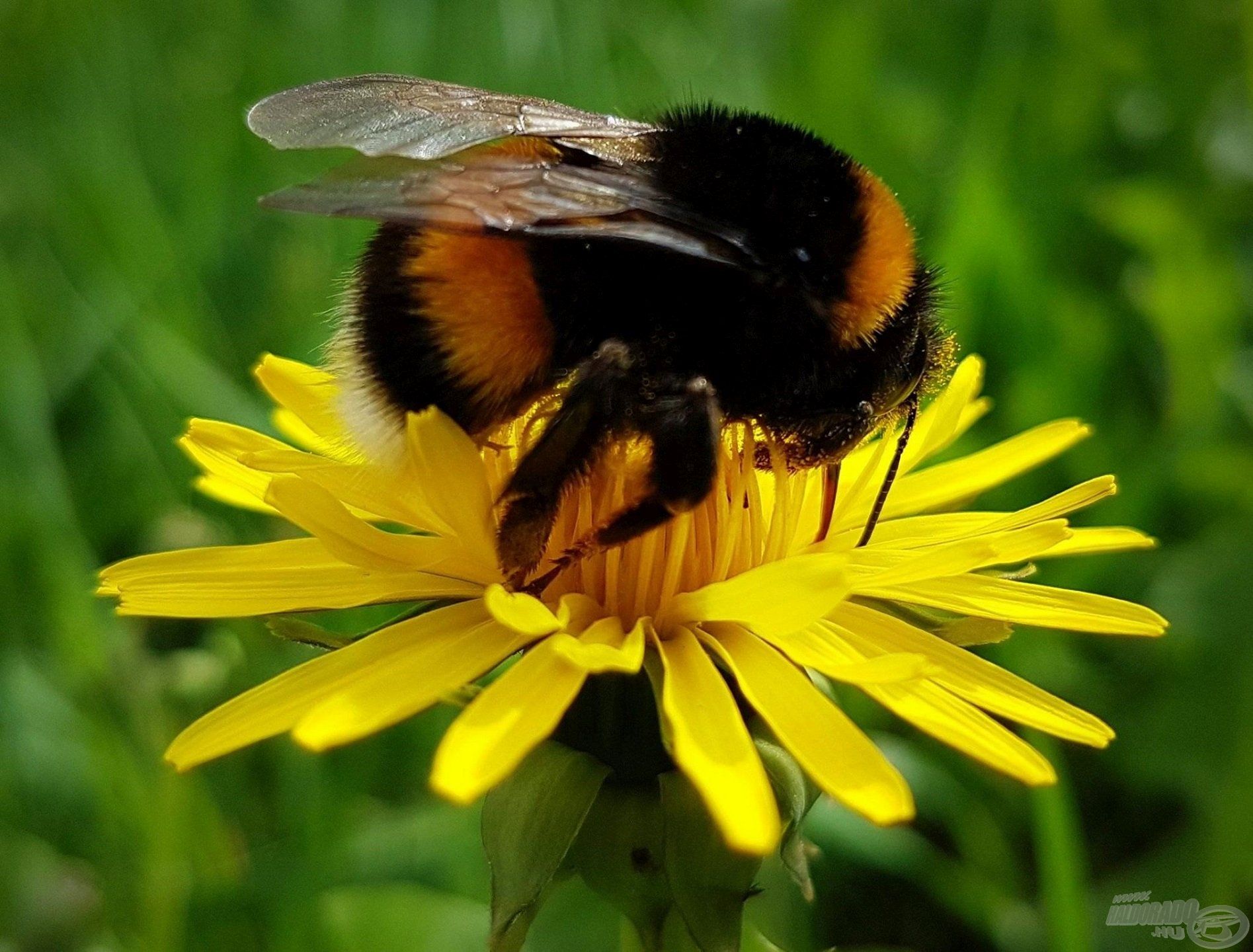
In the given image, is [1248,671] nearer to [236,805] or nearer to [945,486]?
[945,486]

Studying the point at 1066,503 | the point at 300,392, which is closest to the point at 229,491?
the point at 300,392

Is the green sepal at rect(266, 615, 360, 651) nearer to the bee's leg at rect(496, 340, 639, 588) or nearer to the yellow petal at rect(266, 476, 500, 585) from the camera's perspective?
the yellow petal at rect(266, 476, 500, 585)

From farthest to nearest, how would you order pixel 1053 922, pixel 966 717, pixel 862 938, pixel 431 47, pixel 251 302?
pixel 431 47
pixel 251 302
pixel 862 938
pixel 1053 922
pixel 966 717

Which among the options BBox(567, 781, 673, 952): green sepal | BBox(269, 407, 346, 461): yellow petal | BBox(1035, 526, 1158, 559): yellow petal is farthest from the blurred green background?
BBox(567, 781, 673, 952): green sepal

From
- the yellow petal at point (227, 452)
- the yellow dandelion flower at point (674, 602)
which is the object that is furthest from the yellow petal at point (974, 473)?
the yellow petal at point (227, 452)

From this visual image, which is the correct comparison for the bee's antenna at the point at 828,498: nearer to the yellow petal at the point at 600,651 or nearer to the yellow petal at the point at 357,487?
the yellow petal at the point at 600,651

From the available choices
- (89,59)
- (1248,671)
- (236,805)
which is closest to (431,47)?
(89,59)
